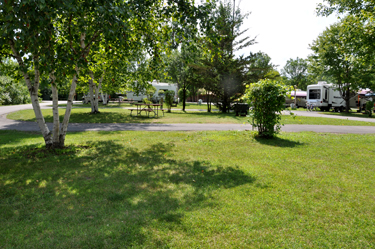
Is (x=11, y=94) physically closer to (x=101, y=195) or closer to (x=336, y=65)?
Answer: (x=101, y=195)

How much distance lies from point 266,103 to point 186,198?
6.16 metres

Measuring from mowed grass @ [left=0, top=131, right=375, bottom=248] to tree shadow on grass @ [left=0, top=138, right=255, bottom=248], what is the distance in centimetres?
2

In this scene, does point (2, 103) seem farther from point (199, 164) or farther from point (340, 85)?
point (340, 85)

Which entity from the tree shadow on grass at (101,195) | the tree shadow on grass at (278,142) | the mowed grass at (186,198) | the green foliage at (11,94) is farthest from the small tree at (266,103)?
the green foliage at (11,94)

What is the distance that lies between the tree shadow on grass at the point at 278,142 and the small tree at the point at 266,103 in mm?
207

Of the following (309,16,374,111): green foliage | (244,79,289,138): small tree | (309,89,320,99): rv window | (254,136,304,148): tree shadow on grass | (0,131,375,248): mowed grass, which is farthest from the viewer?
(309,89,320,99): rv window

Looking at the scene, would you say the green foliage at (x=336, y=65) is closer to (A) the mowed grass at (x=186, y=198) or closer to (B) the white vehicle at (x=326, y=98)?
(B) the white vehicle at (x=326, y=98)

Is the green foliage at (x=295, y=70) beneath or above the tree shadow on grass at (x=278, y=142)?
above

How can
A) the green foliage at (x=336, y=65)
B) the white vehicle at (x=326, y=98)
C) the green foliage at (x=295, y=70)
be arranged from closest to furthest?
the green foliage at (x=336, y=65) → the white vehicle at (x=326, y=98) → the green foliage at (x=295, y=70)

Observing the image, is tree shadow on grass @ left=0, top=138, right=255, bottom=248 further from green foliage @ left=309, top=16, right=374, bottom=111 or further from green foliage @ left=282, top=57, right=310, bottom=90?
green foliage @ left=282, top=57, right=310, bottom=90

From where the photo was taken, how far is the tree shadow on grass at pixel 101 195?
2867 millimetres

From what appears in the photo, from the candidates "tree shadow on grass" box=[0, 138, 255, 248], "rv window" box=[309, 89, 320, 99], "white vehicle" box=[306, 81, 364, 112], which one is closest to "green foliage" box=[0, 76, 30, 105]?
"tree shadow on grass" box=[0, 138, 255, 248]

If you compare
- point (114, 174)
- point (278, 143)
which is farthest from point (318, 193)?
point (278, 143)

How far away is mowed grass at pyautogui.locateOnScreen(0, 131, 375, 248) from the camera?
2.84 meters
